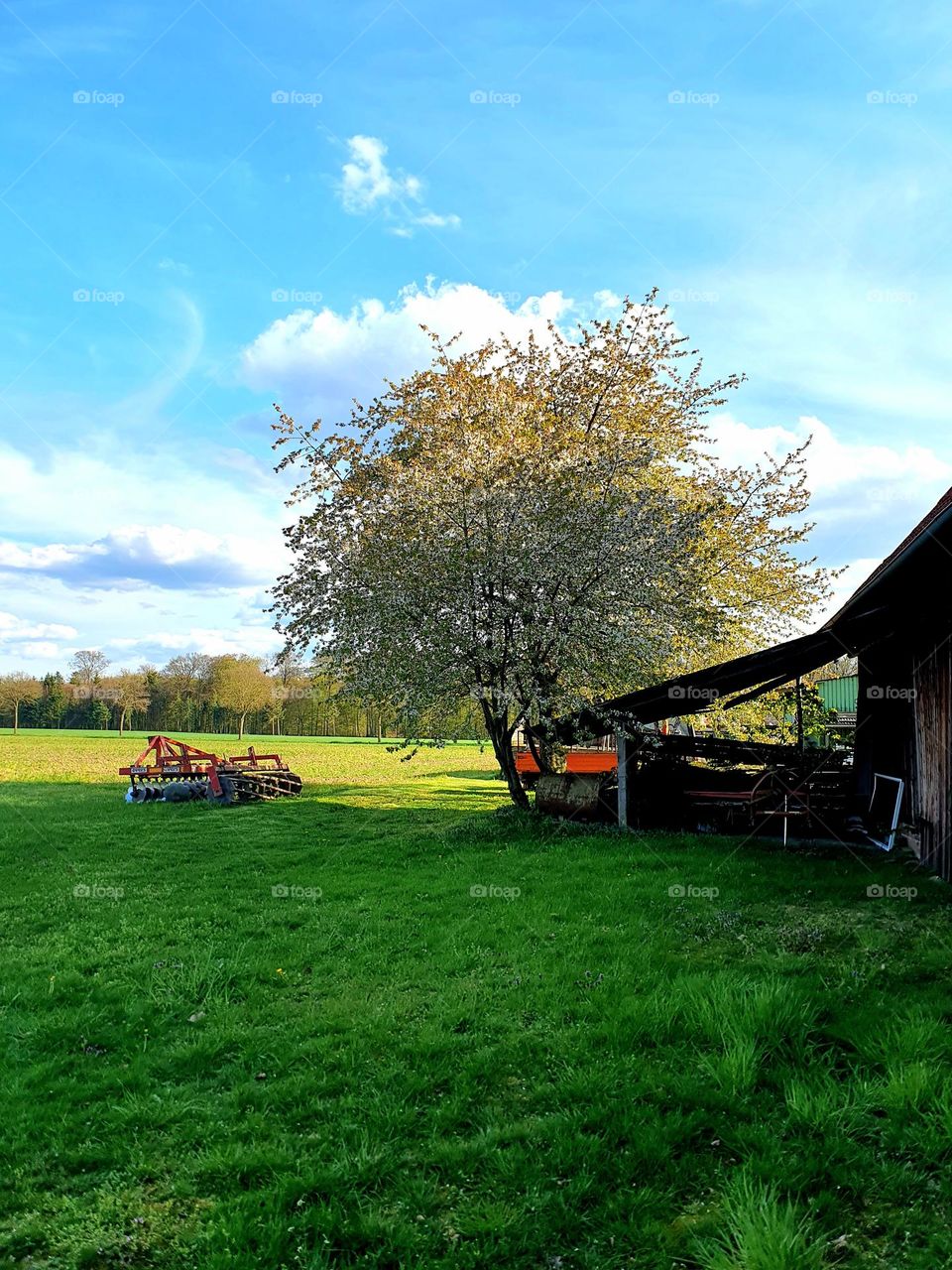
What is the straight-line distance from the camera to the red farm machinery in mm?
22094

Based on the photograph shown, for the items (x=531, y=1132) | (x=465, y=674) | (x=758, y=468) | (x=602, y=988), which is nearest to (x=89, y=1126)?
(x=531, y=1132)

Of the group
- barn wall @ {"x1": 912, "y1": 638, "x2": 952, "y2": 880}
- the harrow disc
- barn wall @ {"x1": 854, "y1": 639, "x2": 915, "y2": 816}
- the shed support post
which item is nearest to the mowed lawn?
barn wall @ {"x1": 912, "y1": 638, "x2": 952, "y2": 880}

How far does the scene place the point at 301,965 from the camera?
25.0ft

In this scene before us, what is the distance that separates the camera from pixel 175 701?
314ft

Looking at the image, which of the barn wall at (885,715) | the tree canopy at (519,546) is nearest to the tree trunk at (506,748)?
the tree canopy at (519,546)

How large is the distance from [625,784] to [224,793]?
493 inches

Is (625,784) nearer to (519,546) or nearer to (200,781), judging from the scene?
(519,546)

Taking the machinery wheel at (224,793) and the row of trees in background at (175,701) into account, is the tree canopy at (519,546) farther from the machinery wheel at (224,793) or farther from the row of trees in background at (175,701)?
the row of trees in background at (175,701)

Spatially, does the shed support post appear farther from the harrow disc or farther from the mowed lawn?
the harrow disc

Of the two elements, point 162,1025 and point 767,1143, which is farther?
point 162,1025

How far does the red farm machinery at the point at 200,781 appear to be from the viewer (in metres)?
22.1

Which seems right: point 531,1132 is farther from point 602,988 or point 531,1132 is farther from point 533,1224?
point 602,988

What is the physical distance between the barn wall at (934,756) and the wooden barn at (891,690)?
2 centimetres

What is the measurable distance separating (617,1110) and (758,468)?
18.7 meters
